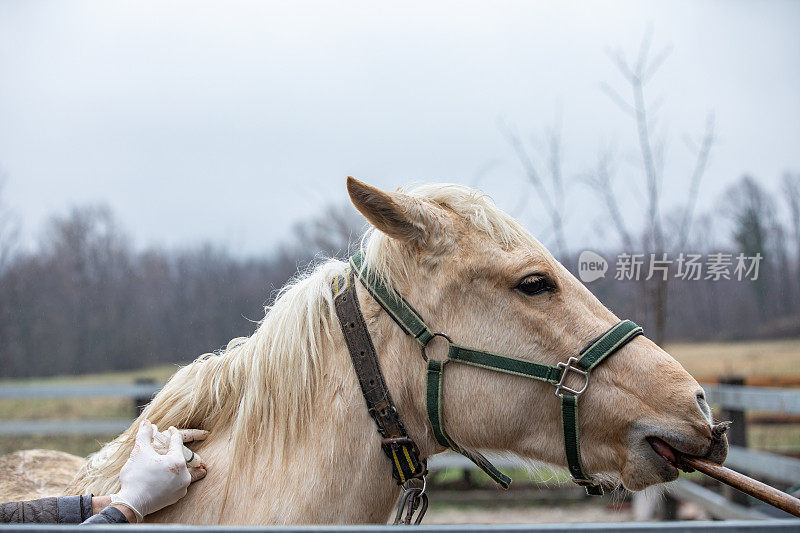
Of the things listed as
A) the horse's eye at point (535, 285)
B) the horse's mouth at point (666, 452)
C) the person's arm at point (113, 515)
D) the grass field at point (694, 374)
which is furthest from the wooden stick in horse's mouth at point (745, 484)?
the grass field at point (694, 374)

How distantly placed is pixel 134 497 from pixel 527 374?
51.6 inches

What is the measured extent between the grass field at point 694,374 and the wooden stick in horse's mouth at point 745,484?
197 inches

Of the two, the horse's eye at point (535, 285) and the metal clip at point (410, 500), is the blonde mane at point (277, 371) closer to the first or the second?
the horse's eye at point (535, 285)

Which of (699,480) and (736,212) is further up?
(736,212)

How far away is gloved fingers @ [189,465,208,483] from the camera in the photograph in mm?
1815

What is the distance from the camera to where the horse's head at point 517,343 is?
1758 mm

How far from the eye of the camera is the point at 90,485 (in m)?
1.96

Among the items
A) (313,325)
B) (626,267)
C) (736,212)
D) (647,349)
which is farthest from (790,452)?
(313,325)

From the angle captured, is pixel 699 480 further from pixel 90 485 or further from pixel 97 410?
pixel 97 410

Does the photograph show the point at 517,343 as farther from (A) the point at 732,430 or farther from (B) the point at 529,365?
(A) the point at 732,430

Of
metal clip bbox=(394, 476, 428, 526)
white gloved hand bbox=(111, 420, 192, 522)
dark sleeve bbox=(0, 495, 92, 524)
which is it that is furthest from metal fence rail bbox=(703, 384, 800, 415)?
dark sleeve bbox=(0, 495, 92, 524)

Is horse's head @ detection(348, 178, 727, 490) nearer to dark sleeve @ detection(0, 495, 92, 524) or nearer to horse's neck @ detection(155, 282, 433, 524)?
horse's neck @ detection(155, 282, 433, 524)

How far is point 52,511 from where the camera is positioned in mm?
1762

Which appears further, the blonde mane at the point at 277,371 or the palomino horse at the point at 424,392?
the blonde mane at the point at 277,371
